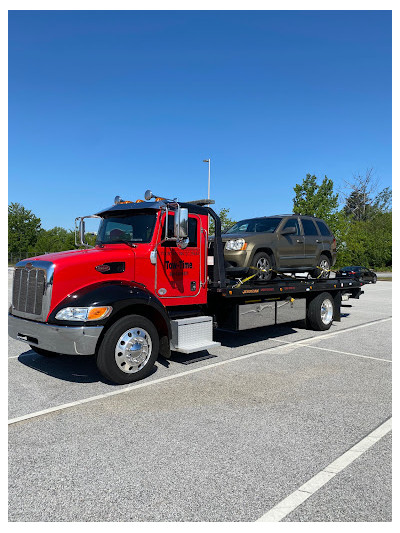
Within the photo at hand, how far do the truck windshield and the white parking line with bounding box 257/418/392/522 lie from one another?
3.76m

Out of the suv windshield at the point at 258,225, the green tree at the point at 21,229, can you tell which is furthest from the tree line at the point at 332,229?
the suv windshield at the point at 258,225

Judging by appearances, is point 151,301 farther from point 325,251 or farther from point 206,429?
point 325,251

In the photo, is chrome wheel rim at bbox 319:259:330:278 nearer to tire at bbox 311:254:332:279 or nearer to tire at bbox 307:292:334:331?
tire at bbox 311:254:332:279

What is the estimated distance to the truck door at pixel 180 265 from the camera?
6.15m

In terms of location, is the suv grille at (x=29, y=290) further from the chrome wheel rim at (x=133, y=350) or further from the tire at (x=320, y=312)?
the tire at (x=320, y=312)

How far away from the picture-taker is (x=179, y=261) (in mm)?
6418

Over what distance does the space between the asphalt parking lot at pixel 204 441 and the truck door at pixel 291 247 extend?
8.59 ft

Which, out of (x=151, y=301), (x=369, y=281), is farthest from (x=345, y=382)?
(x=369, y=281)

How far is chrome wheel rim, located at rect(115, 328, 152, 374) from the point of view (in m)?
5.36

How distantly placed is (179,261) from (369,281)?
7.21 m

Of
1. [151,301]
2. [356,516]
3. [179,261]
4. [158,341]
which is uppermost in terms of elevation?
[179,261]

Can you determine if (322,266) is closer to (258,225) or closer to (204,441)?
(258,225)

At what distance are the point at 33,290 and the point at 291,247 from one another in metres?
5.33

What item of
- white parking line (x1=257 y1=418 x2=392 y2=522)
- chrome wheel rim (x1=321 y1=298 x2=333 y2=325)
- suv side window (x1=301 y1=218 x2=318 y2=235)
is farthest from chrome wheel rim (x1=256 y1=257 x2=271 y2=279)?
white parking line (x1=257 y1=418 x2=392 y2=522)
